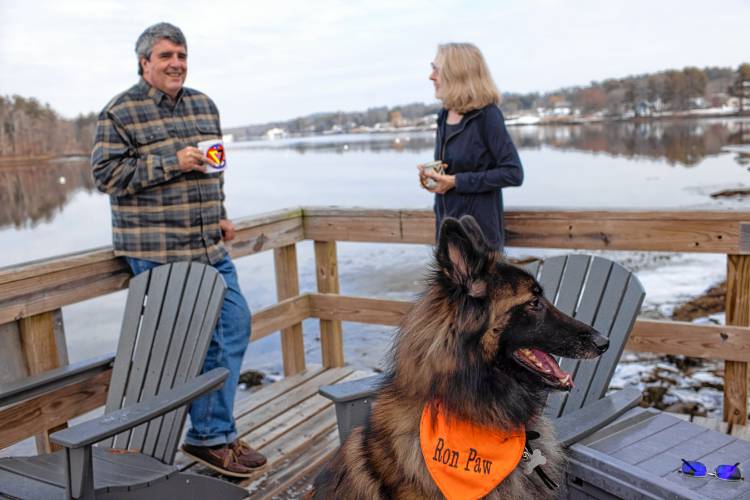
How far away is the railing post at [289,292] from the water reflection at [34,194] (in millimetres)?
20861

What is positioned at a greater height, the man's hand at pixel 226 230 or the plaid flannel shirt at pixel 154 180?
the plaid flannel shirt at pixel 154 180

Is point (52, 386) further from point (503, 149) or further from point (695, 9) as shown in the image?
point (695, 9)

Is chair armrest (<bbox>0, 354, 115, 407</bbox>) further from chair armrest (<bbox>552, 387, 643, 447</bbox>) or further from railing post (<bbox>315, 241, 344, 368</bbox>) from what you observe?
chair armrest (<bbox>552, 387, 643, 447</bbox>)

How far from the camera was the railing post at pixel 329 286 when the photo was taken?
450 centimetres

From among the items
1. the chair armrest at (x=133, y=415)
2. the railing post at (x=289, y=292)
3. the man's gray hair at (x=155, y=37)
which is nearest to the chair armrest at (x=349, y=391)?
the chair armrest at (x=133, y=415)

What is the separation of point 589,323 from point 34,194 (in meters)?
31.5


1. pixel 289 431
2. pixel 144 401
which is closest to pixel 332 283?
pixel 289 431

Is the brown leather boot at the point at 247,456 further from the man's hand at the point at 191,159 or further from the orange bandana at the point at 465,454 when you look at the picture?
the orange bandana at the point at 465,454

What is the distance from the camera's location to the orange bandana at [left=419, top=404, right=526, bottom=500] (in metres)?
1.70

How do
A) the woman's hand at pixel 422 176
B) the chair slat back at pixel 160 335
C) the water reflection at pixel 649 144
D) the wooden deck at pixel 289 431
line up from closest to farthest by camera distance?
the chair slat back at pixel 160 335 < the wooden deck at pixel 289 431 < the woman's hand at pixel 422 176 < the water reflection at pixel 649 144

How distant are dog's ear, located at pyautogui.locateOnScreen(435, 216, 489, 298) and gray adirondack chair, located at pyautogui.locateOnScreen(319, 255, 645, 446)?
74 cm

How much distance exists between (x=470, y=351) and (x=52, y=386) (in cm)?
194

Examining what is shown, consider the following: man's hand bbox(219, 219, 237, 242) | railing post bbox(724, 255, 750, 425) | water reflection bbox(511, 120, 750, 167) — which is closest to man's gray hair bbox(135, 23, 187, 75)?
man's hand bbox(219, 219, 237, 242)

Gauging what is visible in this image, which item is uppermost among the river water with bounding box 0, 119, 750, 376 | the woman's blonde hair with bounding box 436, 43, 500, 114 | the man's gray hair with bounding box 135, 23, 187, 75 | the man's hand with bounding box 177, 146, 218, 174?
the man's gray hair with bounding box 135, 23, 187, 75
